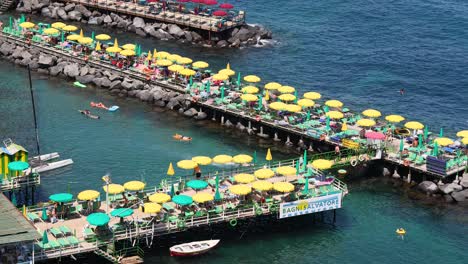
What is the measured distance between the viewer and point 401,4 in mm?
182500

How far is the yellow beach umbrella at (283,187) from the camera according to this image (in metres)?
92.6

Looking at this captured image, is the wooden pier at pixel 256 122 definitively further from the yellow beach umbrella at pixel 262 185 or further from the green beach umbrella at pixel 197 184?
the green beach umbrella at pixel 197 184

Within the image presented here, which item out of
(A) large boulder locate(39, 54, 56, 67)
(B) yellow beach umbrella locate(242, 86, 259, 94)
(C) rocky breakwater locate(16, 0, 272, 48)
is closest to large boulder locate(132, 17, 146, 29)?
(C) rocky breakwater locate(16, 0, 272, 48)

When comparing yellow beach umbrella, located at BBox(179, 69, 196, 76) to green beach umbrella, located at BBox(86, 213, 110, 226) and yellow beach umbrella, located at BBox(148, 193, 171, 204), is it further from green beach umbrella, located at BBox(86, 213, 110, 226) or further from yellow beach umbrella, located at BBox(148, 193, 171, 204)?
green beach umbrella, located at BBox(86, 213, 110, 226)

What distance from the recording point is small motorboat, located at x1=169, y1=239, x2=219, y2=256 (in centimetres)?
8688

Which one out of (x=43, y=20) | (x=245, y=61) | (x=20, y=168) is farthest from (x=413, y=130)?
(x=43, y=20)

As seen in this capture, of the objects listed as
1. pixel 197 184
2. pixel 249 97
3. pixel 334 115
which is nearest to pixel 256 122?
pixel 249 97

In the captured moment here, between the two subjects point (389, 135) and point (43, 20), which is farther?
point (43, 20)

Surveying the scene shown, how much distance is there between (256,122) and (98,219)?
3960 cm

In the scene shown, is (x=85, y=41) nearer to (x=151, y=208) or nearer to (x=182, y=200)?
(x=182, y=200)

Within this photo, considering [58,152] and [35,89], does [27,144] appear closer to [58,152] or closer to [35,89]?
[58,152]

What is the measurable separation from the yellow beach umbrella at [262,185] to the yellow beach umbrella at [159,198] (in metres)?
8.92

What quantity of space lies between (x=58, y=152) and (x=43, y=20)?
61554mm

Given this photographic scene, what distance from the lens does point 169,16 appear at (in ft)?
529
